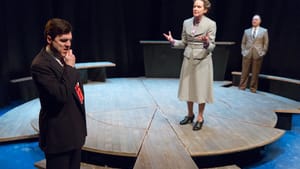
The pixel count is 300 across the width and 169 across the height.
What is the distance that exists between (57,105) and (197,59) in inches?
70.8

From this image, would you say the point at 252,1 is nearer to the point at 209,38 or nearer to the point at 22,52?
the point at 209,38

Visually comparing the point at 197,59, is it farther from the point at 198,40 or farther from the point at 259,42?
the point at 259,42

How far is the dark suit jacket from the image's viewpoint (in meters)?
1.48

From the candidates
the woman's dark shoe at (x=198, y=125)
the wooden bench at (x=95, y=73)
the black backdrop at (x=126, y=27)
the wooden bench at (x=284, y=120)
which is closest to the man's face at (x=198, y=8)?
the woman's dark shoe at (x=198, y=125)

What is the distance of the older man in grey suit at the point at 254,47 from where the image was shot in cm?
509

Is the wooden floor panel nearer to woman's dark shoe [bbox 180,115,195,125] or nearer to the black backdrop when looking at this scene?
woman's dark shoe [bbox 180,115,195,125]

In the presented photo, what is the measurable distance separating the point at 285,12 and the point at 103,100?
3763 millimetres

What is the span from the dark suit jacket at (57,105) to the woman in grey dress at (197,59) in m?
1.62

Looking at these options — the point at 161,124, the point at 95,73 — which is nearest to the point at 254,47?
the point at 161,124

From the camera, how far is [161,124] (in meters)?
3.43

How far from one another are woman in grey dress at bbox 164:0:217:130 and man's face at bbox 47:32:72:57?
1584 millimetres

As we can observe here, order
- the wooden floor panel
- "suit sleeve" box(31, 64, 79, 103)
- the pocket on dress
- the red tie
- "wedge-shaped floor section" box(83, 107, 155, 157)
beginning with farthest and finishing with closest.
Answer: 1. the pocket on dress
2. the wooden floor panel
3. "wedge-shaped floor section" box(83, 107, 155, 157)
4. the red tie
5. "suit sleeve" box(31, 64, 79, 103)

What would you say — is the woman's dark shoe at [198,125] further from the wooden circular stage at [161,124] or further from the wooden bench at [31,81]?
the wooden bench at [31,81]

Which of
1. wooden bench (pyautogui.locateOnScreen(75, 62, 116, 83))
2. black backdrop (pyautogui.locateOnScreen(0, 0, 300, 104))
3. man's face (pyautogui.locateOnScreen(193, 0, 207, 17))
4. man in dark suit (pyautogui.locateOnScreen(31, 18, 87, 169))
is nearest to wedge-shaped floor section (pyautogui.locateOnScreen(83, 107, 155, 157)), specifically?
man in dark suit (pyautogui.locateOnScreen(31, 18, 87, 169))
